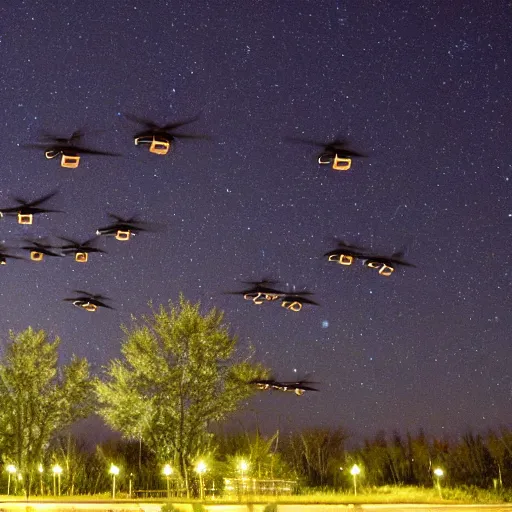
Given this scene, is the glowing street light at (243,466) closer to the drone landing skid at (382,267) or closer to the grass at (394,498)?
the grass at (394,498)

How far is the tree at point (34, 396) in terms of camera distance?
46.6 meters

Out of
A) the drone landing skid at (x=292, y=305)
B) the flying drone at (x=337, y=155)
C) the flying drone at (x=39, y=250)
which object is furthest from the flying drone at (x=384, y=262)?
the flying drone at (x=39, y=250)

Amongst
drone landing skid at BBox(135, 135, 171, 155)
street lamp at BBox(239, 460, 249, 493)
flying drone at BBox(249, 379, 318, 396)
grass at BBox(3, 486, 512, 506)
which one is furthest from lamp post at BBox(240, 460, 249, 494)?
drone landing skid at BBox(135, 135, 171, 155)

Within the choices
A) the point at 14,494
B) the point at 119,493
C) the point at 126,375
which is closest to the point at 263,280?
the point at 126,375

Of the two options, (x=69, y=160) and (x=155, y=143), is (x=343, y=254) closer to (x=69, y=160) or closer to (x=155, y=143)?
(x=155, y=143)

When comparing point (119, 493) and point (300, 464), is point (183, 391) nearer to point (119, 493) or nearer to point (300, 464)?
point (119, 493)

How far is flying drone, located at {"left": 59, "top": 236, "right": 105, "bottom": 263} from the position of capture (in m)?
32.4

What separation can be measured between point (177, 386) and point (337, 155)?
1796 centimetres

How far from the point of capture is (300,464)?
158 ft

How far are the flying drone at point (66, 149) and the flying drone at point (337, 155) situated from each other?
6.93 m

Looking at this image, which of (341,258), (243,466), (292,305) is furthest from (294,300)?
(243,466)

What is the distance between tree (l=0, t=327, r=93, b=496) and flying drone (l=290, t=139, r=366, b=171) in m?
27.8

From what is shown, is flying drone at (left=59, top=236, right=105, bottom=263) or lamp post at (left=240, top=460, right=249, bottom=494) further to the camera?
lamp post at (left=240, top=460, right=249, bottom=494)

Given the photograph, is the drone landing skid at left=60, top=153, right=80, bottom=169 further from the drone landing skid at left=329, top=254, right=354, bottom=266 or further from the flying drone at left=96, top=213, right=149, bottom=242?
the drone landing skid at left=329, top=254, right=354, bottom=266
